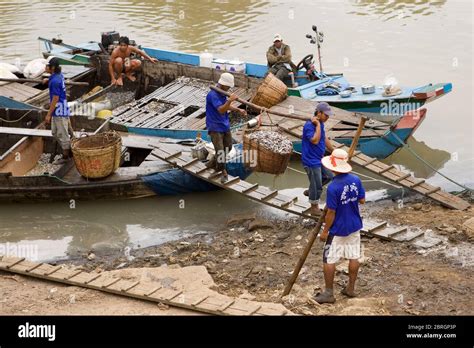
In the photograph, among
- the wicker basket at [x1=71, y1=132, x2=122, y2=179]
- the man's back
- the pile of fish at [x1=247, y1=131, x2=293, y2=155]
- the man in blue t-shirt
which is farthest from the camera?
the wicker basket at [x1=71, y1=132, x2=122, y2=179]

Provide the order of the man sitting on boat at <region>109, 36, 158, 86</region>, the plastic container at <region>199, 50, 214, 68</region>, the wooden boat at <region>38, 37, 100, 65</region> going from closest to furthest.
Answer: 1. the man sitting on boat at <region>109, 36, 158, 86</region>
2. the plastic container at <region>199, 50, 214, 68</region>
3. the wooden boat at <region>38, 37, 100, 65</region>

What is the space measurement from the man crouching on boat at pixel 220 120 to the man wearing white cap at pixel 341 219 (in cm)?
302

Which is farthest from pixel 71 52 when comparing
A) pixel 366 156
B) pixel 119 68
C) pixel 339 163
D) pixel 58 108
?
pixel 339 163

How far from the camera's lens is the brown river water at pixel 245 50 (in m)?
12.6

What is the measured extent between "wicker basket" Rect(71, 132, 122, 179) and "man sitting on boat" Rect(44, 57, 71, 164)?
50cm

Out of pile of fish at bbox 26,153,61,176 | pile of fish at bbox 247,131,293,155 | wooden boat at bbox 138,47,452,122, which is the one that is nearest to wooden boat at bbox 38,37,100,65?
pile of fish at bbox 26,153,61,176

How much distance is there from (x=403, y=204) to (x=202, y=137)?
3.94m

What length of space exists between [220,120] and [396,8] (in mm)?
16567

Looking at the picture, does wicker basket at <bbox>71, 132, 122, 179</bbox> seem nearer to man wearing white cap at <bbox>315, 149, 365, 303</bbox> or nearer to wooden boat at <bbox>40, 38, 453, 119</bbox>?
wooden boat at <bbox>40, 38, 453, 119</bbox>

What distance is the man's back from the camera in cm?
834

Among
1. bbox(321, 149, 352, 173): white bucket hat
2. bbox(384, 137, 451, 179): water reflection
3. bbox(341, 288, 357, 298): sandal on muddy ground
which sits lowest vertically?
bbox(384, 137, 451, 179): water reflection

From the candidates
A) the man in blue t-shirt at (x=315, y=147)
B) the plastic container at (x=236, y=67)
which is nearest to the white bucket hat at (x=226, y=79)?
the man in blue t-shirt at (x=315, y=147)

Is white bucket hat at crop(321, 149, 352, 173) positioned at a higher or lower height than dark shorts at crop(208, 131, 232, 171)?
higher
